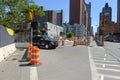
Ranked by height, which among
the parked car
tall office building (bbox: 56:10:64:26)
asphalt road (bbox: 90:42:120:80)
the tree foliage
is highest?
tall office building (bbox: 56:10:64:26)

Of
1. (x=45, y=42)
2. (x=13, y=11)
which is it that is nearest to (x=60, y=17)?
(x=13, y=11)

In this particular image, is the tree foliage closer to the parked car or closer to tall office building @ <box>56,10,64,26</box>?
the parked car

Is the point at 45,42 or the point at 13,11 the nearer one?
the point at 45,42

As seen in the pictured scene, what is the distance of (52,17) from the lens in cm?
15238

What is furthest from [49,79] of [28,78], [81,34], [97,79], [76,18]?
[81,34]

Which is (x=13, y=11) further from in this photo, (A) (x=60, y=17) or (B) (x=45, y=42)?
(A) (x=60, y=17)

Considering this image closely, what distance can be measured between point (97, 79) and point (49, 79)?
6.25 feet

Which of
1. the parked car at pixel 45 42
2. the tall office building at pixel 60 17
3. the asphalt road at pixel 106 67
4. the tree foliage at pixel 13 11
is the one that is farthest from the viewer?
the tall office building at pixel 60 17

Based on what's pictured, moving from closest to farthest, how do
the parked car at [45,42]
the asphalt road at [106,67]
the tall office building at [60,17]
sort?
1. the asphalt road at [106,67]
2. the parked car at [45,42]
3. the tall office building at [60,17]

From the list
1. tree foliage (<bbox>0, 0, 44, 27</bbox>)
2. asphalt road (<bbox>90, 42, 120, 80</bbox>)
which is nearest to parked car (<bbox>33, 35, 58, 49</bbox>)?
tree foliage (<bbox>0, 0, 44, 27</bbox>)

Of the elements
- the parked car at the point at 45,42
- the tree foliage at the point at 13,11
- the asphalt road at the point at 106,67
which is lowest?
the asphalt road at the point at 106,67

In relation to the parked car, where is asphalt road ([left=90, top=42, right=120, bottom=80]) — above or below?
below

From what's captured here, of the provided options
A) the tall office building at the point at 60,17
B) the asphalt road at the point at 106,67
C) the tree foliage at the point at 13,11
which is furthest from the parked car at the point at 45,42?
the tall office building at the point at 60,17

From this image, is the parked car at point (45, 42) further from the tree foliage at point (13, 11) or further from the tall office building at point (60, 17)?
the tall office building at point (60, 17)
